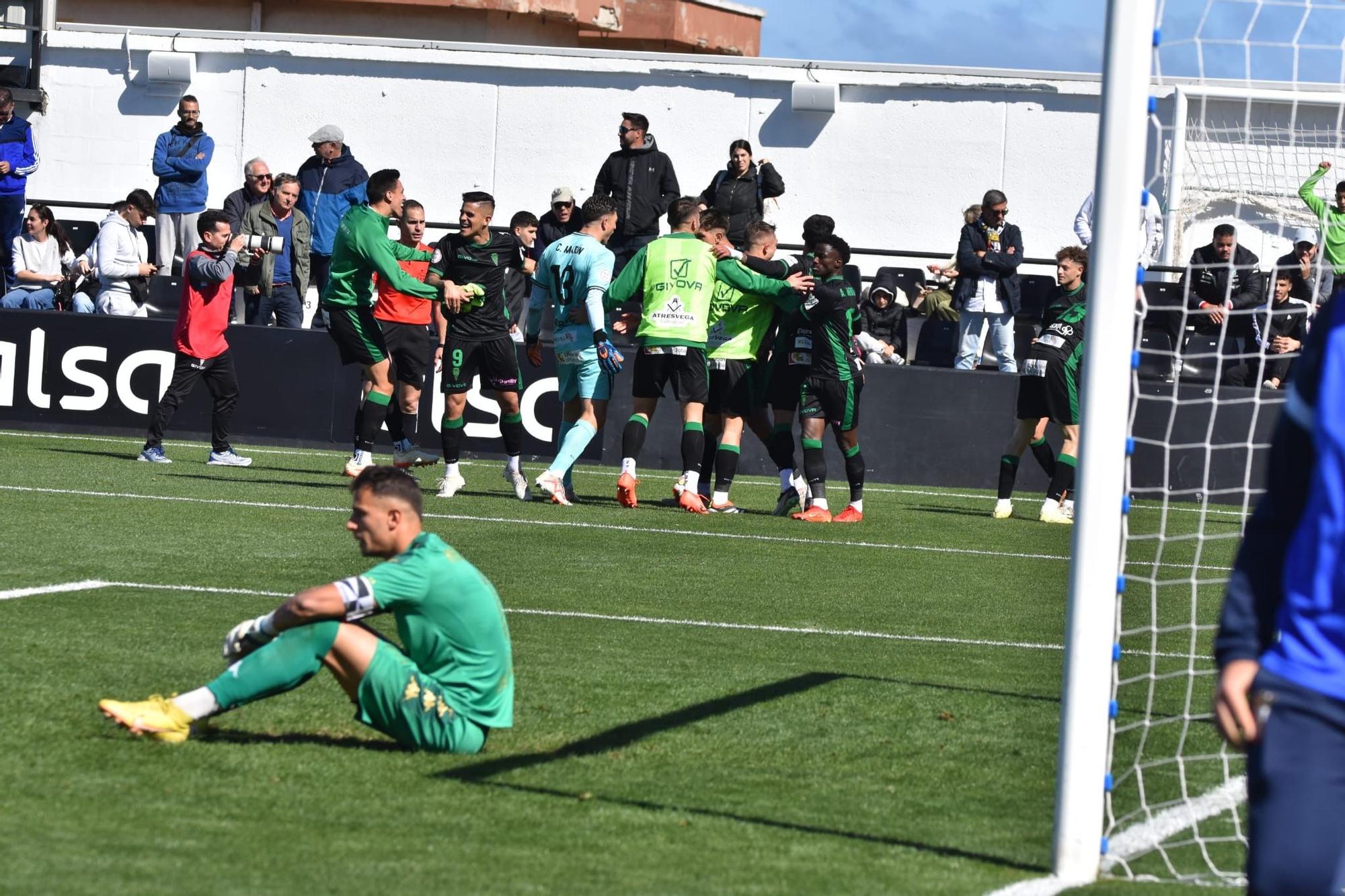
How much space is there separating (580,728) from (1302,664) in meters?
3.50

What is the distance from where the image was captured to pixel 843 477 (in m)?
18.4

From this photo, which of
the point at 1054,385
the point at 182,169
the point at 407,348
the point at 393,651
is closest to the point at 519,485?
the point at 407,348

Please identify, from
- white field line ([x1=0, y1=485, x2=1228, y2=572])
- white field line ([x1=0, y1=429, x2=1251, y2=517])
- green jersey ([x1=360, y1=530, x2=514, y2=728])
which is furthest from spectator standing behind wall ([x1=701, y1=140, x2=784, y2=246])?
green jersey ([x1=360, y1=530, x2=514, y2=728])

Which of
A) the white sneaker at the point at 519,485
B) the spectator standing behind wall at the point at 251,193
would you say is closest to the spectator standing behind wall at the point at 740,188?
the spectator standing behind wall at the point at 251,193

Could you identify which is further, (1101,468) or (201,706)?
(201,706)

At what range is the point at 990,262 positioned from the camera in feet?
60.8

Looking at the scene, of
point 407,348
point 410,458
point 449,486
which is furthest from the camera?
point 407,348

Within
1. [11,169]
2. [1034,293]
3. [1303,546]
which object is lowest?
[1303,546]

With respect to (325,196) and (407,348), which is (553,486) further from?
(325,196)

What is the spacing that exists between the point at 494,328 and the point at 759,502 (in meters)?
2.77

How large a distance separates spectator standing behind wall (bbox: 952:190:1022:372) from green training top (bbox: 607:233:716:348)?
228 inches

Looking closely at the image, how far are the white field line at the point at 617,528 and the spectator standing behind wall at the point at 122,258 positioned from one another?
21.9ft

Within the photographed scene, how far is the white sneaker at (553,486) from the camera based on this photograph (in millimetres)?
13453

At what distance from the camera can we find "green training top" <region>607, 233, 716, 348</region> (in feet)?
44.0
